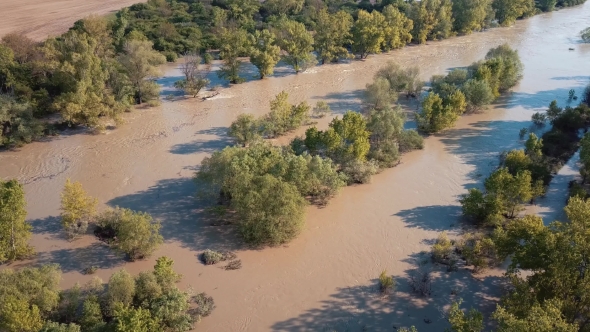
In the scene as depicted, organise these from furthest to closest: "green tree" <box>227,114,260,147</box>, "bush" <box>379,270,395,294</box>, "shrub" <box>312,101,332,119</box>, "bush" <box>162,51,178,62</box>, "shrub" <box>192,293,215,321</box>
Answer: "bush" <box>162,51,178,62</box> < "shrub" <box>312,101,332,119</box> < "green tree" <box>227,114,260,147</box> < "bush" <box>379,270,395,294</box> < "shrub" <box>192,293,215,321</box>

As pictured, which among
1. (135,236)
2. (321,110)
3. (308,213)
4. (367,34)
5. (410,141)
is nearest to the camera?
(135,236)

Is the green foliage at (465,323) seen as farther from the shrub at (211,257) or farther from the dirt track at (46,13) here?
the dirt track at (46,13)

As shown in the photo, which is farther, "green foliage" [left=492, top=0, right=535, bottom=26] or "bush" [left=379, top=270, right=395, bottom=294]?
"green foliage" [left=492, top=0, right=535, bottom=26]

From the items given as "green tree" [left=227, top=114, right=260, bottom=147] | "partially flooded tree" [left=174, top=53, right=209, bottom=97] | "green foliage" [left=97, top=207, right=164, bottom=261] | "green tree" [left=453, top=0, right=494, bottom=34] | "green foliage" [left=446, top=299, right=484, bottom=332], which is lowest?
"green foliage" [left=446, top=299, right=484, bottom=332]

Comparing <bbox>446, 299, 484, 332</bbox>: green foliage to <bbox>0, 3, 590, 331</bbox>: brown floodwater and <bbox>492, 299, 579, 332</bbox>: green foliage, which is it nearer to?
<bbox>492, 299, 579, 332</bbox>: green foliage

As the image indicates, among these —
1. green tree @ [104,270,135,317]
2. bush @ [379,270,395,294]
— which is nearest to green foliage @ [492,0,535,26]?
bush @ [379,270,395,294]

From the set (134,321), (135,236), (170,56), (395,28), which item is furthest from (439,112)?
(170,56)

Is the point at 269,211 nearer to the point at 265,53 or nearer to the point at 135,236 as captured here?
the point at 135,236
